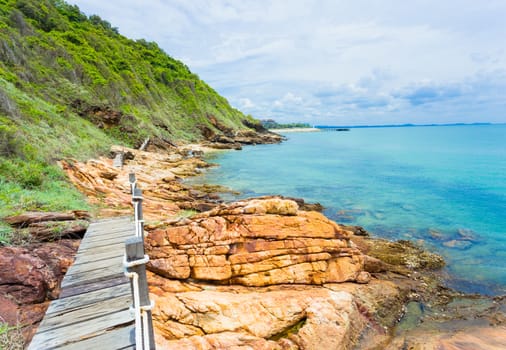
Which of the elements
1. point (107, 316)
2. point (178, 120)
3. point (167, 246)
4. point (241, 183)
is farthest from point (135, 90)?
point (107, 316)

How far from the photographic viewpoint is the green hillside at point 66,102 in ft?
31.3

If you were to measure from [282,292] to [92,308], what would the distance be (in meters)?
4.18

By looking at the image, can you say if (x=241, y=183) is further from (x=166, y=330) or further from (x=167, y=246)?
(x=166, y=330)

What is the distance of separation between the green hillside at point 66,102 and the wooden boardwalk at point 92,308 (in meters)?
2.58

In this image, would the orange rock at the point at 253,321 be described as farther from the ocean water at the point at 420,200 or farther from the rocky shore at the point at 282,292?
the ocean water at the point at 420,200

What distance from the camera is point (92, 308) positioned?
4.09 meters

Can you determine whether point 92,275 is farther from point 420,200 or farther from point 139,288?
point 420,200

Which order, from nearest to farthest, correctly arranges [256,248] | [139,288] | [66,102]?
1. [139,288]
2. [256,248]
3. [66,102]

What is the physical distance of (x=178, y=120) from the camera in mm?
51750

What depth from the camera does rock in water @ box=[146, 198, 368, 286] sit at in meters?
6.66

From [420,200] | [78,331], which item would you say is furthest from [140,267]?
[420,200]

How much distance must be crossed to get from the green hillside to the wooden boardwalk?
2.58m

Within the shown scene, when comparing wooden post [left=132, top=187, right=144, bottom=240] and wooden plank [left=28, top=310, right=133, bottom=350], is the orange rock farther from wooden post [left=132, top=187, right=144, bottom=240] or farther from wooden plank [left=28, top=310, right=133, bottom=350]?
wooden post [left=132, top=187, right=144, bottom=240]

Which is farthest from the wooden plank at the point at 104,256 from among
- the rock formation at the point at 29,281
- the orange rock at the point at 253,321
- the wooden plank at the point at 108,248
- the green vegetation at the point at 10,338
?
the green vegetation at the point at 10,338
